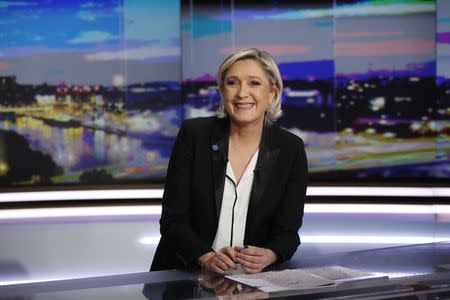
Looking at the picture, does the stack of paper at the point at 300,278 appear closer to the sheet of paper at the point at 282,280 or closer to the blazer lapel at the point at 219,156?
the sheet of paper at the point at 282,280

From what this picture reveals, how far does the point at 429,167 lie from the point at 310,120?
1194 mm

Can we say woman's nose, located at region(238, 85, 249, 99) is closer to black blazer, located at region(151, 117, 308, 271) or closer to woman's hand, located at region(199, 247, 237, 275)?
black blazer, located at region(151, 117, 308, 271)

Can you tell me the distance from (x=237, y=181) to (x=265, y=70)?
0.35 meters

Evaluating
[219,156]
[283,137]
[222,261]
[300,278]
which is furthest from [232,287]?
[283,137]

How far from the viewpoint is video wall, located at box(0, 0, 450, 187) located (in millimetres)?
6707

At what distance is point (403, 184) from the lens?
21.6 ft

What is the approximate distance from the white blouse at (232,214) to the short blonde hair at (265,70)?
25cm

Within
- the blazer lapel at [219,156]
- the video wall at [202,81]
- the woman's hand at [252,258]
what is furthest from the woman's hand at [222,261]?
the video wall at [202,81]

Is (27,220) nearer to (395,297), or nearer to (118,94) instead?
(118,94)

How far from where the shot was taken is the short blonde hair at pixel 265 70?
7.02 ft

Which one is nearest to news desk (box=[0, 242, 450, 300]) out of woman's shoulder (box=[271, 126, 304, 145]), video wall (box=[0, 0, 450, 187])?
woman's shoulder (box=[271, 126, 304, 145])

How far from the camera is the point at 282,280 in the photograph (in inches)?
65.0

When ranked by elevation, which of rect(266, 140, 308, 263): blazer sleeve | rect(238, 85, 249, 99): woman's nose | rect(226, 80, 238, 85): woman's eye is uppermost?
rect(226, 80, 238, 85): woman's eye

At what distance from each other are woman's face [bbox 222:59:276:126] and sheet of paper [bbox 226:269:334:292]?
0.58 metres
